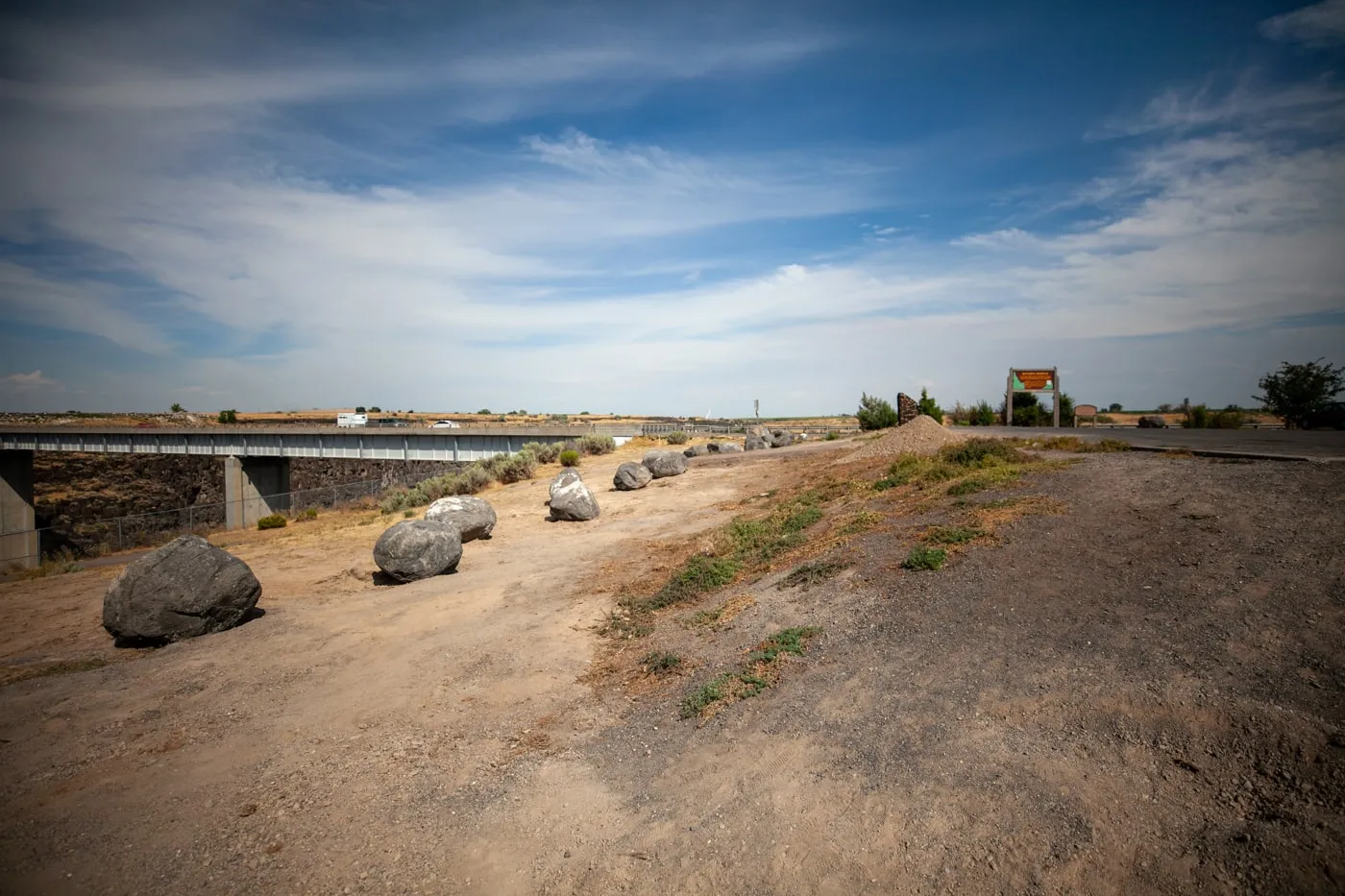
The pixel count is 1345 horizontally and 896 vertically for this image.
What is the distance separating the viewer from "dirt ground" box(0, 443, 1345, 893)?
4.12 m

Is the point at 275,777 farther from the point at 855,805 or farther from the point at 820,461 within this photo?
the point at 820,461

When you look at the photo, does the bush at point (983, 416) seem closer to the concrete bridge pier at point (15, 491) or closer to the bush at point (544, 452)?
the bush at point (544, 452)

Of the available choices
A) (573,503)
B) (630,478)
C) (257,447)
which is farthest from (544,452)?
(257,447)

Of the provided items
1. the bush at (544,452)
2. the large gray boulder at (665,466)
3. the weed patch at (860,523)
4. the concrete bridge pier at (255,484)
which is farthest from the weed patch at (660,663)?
the concrete bridge pier at (255,484)

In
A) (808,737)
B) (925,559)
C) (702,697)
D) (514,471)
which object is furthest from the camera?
(514,471)

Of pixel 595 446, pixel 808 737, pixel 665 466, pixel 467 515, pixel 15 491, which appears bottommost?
pixel 808 737

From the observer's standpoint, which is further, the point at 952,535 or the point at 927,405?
the point at 927,405

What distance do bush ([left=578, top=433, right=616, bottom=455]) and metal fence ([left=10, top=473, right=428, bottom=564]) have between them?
1066 cm

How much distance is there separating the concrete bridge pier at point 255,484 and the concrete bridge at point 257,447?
0.06m

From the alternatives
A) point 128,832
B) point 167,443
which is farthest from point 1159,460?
point 167,443

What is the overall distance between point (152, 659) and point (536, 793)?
26.1 ft

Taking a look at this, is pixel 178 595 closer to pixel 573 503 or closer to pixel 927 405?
pixel 573 503

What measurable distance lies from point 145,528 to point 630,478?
2659 cm

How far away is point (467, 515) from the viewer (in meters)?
17.1
